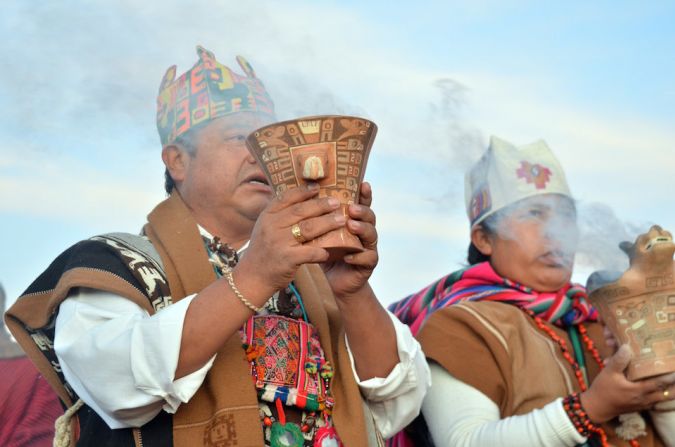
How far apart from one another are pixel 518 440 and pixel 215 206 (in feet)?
4.49

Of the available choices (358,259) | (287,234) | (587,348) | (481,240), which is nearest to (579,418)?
(587,348)

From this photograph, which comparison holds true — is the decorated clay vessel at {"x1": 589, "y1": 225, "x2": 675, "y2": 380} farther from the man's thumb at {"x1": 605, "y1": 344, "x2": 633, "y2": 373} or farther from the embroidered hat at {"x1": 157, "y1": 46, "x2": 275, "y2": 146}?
the embroidered hat at {"x1": 157, "y1": 46, "x2": 275, "y2": 146}

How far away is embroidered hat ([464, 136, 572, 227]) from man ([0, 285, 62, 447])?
196cm

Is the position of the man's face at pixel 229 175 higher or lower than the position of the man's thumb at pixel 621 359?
higher

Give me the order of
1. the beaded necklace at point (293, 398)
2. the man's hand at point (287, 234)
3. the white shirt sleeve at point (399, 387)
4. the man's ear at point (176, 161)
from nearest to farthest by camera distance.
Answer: the man's hand at point (287, 234) → the beaded necklace at point (293, 398) → the white shirt sleeve at point (399, 387) → the man's ear at point (176, 161)

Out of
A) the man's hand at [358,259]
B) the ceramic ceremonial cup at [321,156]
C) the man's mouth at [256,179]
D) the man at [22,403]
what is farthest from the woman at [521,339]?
the man at [22,403]

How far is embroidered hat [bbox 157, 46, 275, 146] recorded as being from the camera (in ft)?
10.7

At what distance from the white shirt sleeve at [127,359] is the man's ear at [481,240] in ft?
6.65

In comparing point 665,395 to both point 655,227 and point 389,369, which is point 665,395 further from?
point 389,369

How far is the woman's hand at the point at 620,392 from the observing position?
11.7ft

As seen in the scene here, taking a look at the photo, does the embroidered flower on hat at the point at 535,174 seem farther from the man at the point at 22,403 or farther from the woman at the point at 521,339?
the man at the point at 22,403

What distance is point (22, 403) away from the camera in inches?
155

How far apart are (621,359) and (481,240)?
111 cm

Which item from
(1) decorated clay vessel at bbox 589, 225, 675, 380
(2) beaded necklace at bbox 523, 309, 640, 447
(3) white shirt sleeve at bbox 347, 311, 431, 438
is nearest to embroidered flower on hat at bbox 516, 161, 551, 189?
(2) beaded necklace at bbox 523, 309, 640, 447
